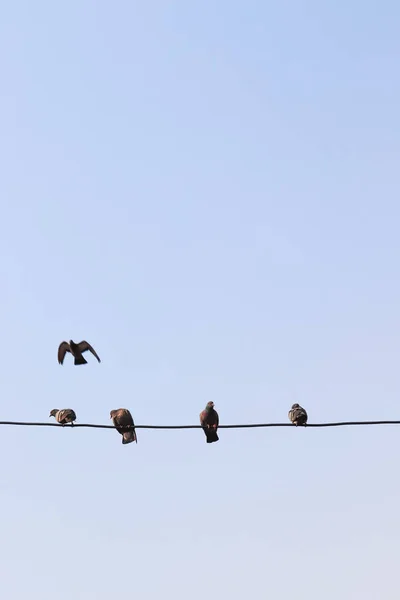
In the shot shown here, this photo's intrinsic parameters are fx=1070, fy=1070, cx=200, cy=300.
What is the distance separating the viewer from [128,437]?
22.5m

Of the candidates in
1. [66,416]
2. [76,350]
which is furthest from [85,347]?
[66,416]

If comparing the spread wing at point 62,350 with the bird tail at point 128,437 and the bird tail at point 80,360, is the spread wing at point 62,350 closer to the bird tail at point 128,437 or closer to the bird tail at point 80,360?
the bird tail at point 80,360

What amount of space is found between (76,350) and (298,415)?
543cm

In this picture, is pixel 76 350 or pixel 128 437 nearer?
pixel 128 437

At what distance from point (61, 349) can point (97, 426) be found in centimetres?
932

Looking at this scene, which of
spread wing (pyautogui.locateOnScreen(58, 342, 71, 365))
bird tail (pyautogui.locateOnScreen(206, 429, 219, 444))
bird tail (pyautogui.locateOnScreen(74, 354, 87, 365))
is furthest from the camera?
spread wing (pyautogui.locateOnScreen(58, 342, 71, 365))

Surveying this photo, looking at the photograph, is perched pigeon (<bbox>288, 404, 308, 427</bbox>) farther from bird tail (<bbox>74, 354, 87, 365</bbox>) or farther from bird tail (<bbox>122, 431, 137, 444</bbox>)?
bird tail (<bbox>74, 354, 87, 365</bbox>)

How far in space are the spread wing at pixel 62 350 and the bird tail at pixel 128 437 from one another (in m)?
3.08

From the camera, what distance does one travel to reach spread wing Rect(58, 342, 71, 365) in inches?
976

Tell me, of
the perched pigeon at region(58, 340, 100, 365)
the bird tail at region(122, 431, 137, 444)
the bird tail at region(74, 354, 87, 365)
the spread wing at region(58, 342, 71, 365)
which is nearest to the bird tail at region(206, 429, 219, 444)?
the bird tail at region(122, 431, 137, 444)

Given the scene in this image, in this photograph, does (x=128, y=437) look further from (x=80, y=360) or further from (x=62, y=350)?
(x=62, y=350)

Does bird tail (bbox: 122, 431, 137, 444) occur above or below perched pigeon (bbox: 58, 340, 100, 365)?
below

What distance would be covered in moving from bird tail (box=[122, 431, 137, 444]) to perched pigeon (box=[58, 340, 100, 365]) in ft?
7.98

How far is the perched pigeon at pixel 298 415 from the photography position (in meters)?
22.6
